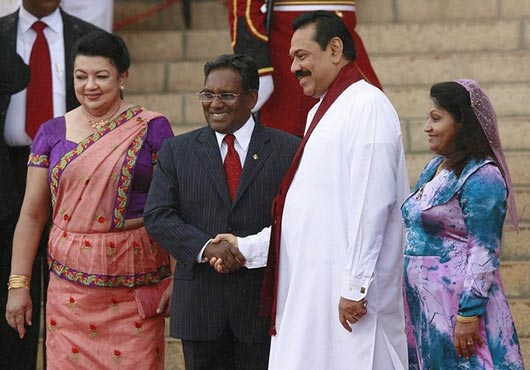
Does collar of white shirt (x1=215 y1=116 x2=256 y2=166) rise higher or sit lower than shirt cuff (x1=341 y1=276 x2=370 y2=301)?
higher

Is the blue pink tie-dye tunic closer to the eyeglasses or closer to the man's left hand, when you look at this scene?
the man's left hand

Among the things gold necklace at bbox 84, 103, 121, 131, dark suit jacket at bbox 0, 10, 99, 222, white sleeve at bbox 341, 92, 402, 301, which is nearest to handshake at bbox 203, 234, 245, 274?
white sleeve at bbox 341, 92, 402, 301

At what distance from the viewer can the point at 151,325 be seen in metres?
6.02

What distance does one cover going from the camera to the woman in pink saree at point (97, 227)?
5934 millimetres

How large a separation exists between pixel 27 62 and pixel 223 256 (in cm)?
211

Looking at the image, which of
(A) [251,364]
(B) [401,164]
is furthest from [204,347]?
(B) [401,164]

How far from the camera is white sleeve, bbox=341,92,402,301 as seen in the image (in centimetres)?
519

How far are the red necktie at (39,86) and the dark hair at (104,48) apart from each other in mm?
968

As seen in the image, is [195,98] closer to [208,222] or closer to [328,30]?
[208,222]

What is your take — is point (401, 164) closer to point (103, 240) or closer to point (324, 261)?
point (324, 261)

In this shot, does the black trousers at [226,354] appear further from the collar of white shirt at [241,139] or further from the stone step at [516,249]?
the stone step at [516,249]

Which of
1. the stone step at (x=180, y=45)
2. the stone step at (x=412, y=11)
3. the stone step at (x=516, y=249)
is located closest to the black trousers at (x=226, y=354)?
the stone step at (x=516, y=249)

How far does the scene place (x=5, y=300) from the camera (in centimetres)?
694

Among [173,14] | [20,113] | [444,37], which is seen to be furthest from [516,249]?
[173,14]
